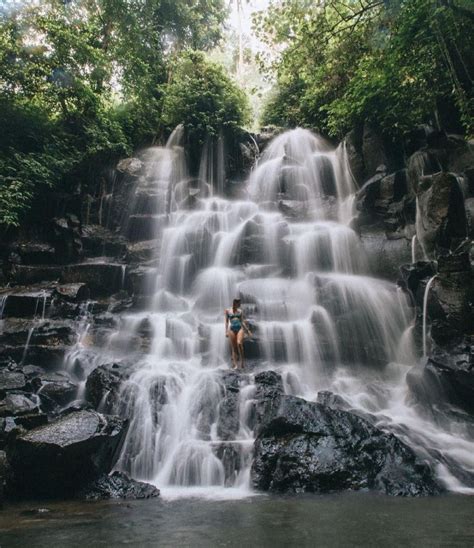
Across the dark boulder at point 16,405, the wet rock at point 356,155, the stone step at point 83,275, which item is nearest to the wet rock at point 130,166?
the stone step at point 83,275

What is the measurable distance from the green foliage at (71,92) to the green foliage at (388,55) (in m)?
8.83

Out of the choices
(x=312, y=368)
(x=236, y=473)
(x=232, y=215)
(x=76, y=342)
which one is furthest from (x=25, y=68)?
(x=236, y=473)

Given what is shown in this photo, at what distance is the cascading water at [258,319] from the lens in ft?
21.7

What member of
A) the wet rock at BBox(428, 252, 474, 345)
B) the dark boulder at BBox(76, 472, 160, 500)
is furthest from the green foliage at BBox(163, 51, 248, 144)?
the dark boulder at BBox(76, 472, 160, 500)

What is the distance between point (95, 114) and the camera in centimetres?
1800

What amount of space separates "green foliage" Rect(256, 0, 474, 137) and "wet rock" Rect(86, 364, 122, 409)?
10107 mm

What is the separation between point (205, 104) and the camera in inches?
777

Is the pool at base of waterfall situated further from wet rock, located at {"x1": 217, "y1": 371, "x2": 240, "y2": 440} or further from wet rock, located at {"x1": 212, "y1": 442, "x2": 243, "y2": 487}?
wet rock, located at {"x1": 217, "y1": 371, "x2": 240, "y2": 440}

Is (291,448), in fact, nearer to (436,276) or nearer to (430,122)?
(436,276)

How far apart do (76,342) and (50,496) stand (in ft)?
19.0

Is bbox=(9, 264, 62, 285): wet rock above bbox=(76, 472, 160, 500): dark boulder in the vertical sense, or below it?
above

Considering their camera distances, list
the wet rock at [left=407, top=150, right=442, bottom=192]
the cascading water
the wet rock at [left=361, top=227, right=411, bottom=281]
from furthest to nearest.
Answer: the wet rock at [left=407, top=150, right=442, bottom=192] → the wet rock at [left=361, top=227, right=411, bottom=281] → the cascading water

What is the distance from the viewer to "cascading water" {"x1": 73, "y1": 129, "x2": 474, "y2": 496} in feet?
21.7

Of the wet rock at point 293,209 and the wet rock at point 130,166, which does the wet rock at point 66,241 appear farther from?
the wet rock at point 293,209
